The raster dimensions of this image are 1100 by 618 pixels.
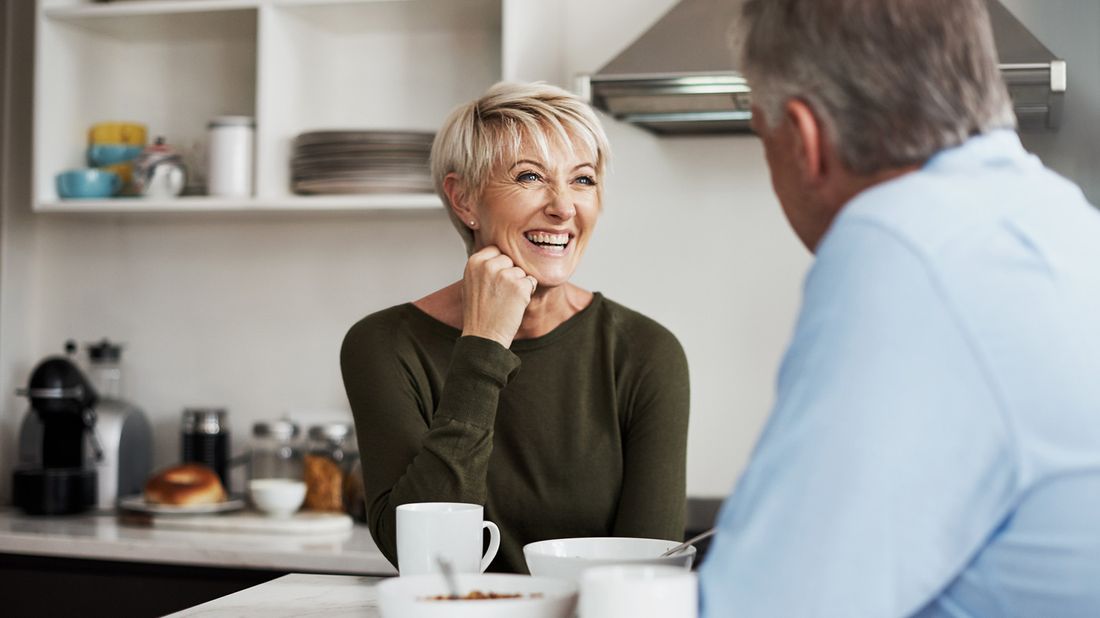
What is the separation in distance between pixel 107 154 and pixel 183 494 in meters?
0.92

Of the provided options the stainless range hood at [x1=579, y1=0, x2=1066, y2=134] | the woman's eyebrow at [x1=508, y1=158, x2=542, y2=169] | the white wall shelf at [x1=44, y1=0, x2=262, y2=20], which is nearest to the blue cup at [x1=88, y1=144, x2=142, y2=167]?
the white wall shelf at [x1=44, y1=0, x2=262, y2=20]

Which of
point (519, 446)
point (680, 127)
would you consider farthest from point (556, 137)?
point (680, 127)

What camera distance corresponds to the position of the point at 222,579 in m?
2.44

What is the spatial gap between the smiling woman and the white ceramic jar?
3.70 feet

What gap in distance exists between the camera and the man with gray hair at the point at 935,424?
0.70 meters

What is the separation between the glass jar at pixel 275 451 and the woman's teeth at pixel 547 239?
1.34 metres

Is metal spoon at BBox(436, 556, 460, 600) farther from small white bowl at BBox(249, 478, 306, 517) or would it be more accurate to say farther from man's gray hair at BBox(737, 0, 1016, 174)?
small white bowl at BBox(249, 478, 306, 517)

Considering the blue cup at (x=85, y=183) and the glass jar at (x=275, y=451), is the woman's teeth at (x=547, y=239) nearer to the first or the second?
the glass jar at (x=275, y=451)

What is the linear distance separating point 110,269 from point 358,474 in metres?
1.04

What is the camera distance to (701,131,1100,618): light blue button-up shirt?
2.28 ft

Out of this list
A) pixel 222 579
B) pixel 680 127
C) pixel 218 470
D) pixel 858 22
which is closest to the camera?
pixel 858 22

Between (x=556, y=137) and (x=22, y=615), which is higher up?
(x=556, y=137)

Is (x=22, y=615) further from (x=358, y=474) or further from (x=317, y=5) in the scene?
(x=317, y=5)

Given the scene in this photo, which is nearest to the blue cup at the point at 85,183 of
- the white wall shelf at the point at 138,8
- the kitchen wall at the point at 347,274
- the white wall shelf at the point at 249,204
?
the white wall shelf at the point at 249,204
